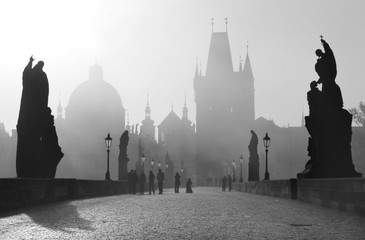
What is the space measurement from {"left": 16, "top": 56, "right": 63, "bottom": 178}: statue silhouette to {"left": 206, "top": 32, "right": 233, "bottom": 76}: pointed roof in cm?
10569

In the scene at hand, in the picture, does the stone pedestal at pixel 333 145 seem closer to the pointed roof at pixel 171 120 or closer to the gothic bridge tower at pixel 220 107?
the gothic bridge tower at pixel 220 107

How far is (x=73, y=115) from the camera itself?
12775 cm

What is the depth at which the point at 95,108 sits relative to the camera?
422ft

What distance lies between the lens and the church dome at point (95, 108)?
128m

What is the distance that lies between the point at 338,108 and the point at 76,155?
113725 millimetres

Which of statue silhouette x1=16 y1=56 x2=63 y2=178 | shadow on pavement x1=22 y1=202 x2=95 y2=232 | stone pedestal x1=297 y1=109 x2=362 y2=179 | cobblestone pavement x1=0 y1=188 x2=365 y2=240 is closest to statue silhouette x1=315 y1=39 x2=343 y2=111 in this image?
stone pedestal x1=297 y1=109 x2=362 y2=179

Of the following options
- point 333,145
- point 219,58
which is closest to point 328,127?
point 333,145

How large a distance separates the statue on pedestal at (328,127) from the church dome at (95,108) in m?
112

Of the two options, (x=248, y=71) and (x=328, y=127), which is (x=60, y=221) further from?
(x=248, y=71)

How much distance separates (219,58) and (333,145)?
107454mm

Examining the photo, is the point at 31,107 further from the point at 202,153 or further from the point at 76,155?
the point at 76,155

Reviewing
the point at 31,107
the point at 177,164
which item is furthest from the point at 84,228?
the point at 177,164

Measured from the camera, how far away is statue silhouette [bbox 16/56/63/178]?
16906 mm

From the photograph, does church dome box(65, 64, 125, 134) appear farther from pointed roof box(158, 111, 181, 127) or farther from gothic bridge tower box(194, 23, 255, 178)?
pointed roof box(158, 111, 181, 127)
